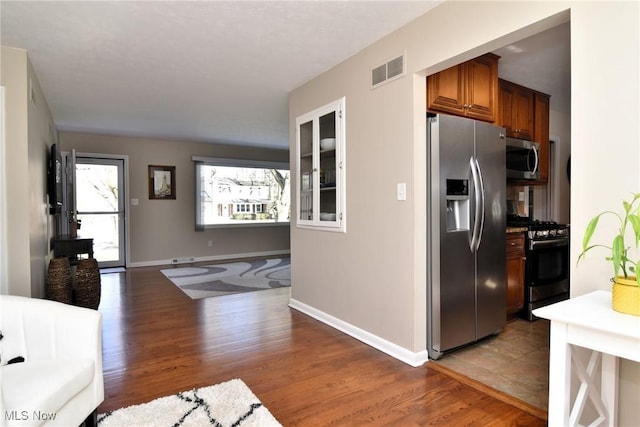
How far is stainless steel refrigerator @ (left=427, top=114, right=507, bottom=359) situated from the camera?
2645 mm

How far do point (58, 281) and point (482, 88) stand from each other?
4.24m

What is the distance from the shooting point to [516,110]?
3.78 metres

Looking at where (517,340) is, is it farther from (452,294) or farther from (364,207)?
(364,207)

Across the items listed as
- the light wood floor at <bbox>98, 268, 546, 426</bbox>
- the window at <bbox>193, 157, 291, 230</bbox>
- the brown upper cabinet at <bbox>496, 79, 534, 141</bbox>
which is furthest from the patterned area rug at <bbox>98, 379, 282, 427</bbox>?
the window at <bbox>193, 157, 291, 230</bbox>

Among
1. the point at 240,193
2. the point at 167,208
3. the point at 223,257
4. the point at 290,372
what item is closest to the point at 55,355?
the point at 290,372

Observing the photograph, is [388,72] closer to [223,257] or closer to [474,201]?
[474,201]

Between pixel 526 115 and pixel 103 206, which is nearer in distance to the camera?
pixel 526 115

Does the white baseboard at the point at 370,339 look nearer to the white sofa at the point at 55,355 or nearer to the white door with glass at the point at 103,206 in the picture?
the white sofa at the point at 55,355

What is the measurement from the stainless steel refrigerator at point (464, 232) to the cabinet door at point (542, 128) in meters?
1.30

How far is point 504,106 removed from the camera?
12.0 feet

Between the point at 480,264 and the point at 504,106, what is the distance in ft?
5.70

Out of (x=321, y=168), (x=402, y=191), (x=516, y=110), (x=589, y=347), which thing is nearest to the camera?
(x=589, y=347)

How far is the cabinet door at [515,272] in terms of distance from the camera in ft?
11.3

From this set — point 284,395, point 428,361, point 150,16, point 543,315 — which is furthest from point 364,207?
point 150,16
